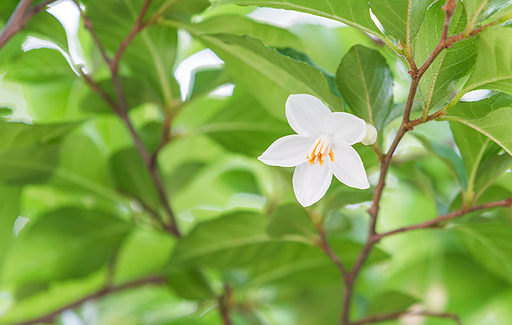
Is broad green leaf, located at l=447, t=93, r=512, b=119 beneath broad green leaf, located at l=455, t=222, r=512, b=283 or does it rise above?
above

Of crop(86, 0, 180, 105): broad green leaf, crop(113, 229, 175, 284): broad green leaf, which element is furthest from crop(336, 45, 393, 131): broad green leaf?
crop(113, 229, 175, 284): broad green leaf

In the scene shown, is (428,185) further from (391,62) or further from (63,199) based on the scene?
(63,199)

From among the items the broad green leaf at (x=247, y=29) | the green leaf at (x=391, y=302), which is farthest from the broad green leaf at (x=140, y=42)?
the green leaf at (x=391, y=302)

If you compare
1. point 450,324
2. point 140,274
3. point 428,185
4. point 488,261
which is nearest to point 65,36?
point 140,274

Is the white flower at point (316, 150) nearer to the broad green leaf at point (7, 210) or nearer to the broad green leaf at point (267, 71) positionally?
the broad green leaf at point (267, 71)

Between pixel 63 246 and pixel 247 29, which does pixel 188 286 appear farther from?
pixel 247 29

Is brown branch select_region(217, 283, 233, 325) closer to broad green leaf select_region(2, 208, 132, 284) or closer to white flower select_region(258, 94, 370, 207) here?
broad green leaf select_region(2, 208, 132, 284)
